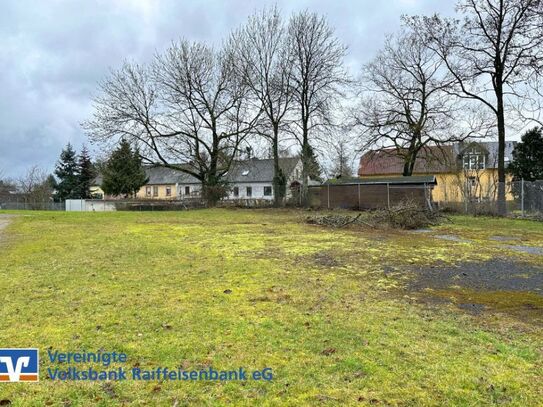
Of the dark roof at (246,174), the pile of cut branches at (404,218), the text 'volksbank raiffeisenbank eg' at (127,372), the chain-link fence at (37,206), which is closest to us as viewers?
the text 'volksbank raiffeisenbank eg' at (127,372)

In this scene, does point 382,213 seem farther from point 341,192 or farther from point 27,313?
point 27,313

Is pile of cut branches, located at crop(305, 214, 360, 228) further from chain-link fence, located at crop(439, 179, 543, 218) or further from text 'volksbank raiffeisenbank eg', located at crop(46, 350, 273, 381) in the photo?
text 'volksbank raiffeisenbank eg', located at crop(46, 350, 273, 381)

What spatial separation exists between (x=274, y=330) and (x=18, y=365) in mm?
2216

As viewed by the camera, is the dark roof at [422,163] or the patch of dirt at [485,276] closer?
the patch of dirt at [485,276]

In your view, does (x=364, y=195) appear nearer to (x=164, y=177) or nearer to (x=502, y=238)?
(x=502, y=238)

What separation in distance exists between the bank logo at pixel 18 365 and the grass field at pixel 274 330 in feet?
0.25

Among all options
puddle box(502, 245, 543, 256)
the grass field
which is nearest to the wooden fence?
puddle box(502, 245, 543, 256)

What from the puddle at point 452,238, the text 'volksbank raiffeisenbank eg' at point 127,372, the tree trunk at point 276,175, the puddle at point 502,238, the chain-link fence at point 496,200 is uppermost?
the tree trunk at point 276,175

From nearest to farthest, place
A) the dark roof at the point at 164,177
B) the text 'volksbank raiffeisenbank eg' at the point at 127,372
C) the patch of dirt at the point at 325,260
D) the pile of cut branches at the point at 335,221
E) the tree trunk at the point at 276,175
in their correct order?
the text 'volksbank raiffeisenbank eg' at the point at 127,372 → the patch of dirt at the point at 325,260 → the pile of cut branches at the point at 335,221 → the tree trunk at the point at 276,175 → the dark roof at the point at 164,177

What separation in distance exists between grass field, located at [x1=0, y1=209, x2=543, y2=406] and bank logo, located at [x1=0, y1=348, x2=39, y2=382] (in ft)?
0.25

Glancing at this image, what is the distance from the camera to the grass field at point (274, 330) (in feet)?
8.71

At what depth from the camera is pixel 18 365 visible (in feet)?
10.2

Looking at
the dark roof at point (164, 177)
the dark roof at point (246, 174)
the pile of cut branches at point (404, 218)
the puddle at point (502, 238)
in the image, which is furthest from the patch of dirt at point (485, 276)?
the dark roof at point (164, 177)

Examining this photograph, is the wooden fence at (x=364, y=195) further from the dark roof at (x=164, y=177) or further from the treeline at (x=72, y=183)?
the dark roof at (x=164, y=177)
